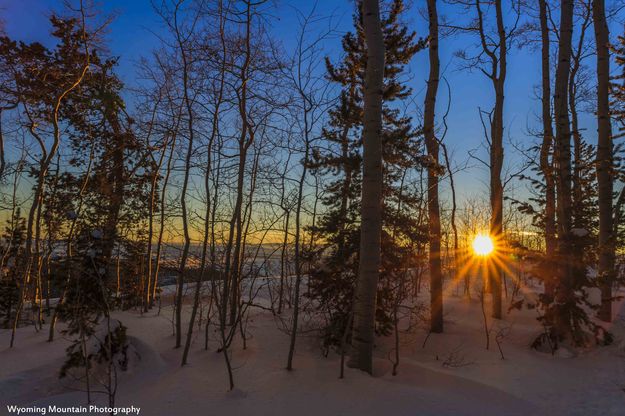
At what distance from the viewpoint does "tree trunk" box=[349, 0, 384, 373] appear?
4707 millimetres

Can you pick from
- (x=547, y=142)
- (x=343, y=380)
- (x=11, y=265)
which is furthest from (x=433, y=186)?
(x=11, y=265)

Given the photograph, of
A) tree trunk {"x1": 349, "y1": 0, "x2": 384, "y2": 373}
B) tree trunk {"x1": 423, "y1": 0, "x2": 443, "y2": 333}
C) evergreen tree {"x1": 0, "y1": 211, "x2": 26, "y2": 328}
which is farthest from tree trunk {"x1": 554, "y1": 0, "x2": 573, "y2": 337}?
evergreen tree {"x1": 0, "y1": 211, "x2": 26, "y2": 328}

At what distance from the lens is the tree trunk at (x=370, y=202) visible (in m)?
4.71

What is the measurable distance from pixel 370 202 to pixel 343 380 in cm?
232

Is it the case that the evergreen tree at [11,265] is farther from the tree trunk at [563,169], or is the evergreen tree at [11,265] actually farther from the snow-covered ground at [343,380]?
the tree trunk at [563,169]

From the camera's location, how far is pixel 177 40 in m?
6.27

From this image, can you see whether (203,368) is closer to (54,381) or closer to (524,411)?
(54,381)

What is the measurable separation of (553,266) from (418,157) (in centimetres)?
345

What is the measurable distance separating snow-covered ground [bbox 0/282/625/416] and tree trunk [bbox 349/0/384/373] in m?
0.55

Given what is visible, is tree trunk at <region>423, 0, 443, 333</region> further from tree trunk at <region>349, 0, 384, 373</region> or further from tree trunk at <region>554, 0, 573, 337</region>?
tree trunk at <region>349, 0, 384, 373</region>

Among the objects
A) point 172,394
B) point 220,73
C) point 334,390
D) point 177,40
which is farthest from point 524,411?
point 177,40

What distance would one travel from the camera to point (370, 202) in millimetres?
4723

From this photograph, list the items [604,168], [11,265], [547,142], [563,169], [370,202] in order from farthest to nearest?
[11,265] < [547,142] < [604,168] < [563,169] < [370,202]

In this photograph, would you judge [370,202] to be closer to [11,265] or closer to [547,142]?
[547,142]
